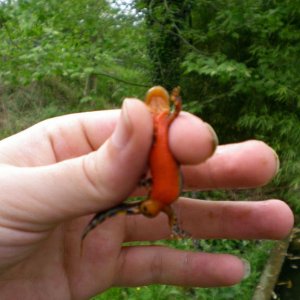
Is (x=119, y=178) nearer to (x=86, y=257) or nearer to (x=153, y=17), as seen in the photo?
(x=86, y=257)

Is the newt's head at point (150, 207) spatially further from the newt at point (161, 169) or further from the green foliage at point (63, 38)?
the green foliage at point (63, 38)

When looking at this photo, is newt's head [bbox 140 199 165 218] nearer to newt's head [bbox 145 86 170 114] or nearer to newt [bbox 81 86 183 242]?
newt [bbox 81 86 183 242]

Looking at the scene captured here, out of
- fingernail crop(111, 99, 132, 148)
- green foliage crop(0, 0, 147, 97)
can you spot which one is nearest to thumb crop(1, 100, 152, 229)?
fingernail crop(111, 99, 132, 148)

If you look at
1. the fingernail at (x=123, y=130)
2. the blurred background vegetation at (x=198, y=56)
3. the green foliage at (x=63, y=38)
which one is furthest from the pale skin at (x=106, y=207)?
the green foliage at (x=63, y=38)

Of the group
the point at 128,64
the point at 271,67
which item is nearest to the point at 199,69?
the point at 271,67

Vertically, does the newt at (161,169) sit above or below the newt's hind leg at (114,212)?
above
